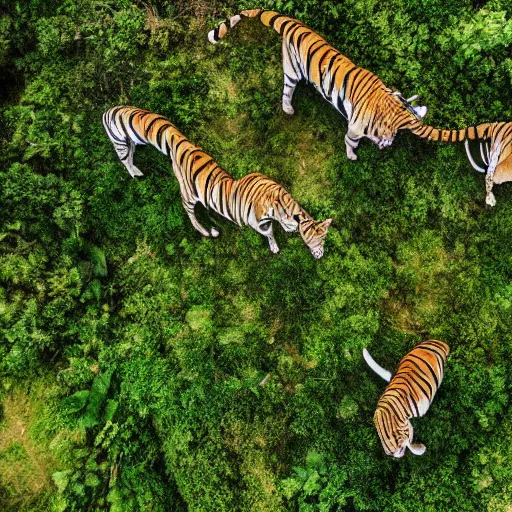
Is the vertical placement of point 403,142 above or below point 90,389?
above

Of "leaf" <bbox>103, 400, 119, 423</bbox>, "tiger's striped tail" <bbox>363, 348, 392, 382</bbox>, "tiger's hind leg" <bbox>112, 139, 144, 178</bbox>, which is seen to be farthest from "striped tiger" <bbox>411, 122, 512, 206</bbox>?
"leaf" <bbox>103, 400, 119, 423</bbox>

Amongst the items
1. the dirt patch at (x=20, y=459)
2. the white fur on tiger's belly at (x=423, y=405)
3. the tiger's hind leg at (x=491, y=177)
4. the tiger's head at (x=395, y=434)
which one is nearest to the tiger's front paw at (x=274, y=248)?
the tiger's head at (x=395, y=434)

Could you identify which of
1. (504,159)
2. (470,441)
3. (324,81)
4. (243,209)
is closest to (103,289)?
(243,209)

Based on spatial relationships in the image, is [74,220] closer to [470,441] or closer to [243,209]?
[243,209]

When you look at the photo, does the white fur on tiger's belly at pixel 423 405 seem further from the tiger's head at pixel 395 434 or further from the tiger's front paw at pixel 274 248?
the tiger's front paw at pixel 274 248

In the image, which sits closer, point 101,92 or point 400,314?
point 400,314

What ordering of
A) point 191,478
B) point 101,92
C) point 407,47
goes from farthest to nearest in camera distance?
point 101,92, point 407,47, point 191,478
